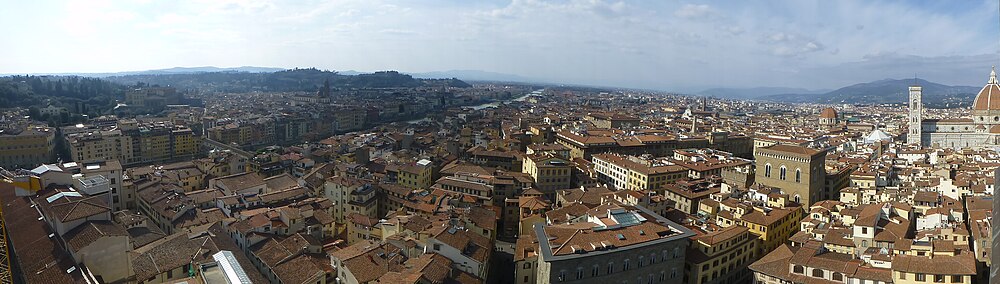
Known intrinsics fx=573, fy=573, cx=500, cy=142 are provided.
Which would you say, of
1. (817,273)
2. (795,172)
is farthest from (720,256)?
(795,172)

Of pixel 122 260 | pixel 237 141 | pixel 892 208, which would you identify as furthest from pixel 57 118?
pixel 892 208

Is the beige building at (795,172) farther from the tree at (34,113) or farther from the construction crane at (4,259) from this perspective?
the tree at (34,113)

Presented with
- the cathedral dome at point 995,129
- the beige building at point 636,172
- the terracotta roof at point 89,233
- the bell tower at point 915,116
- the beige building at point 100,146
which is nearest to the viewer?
the terracotta roof at point 89,233

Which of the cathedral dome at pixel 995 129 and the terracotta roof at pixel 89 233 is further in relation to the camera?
the cathedral dome at pixel 995 129

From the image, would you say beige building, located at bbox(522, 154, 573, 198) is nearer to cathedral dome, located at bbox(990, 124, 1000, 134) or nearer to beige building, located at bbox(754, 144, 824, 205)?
beige building, located at bbox(754, 144, 824, 205)

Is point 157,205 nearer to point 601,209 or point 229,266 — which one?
point 229,266

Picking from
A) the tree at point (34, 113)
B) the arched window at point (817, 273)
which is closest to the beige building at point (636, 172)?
the arched window at point (817, 273)

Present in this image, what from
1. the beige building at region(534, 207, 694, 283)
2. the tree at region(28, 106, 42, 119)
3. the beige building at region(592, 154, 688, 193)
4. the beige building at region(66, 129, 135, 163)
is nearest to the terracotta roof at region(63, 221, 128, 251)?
the beige building at region(534, 207, 694, 283)

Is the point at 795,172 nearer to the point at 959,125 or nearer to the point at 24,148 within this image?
the point at 959,125
